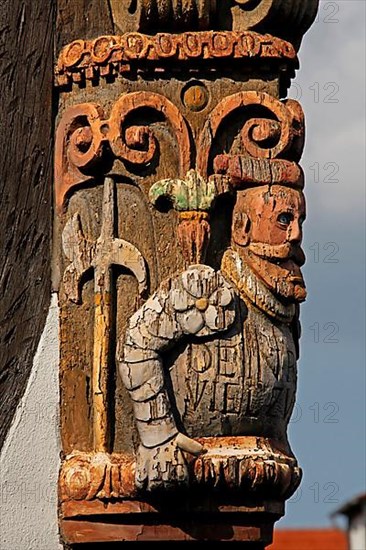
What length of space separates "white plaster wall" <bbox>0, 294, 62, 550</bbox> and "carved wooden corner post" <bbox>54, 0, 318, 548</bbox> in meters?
0.05

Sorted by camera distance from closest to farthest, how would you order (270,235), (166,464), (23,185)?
1. (166,464)
2. (270,235)
3. (23,185)

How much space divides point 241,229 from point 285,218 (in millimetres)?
118

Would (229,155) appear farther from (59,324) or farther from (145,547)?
(145,547)

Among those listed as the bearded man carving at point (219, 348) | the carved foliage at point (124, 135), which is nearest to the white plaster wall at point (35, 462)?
the bearded man carving at point (219, 348)

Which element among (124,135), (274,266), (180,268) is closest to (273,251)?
(274,266)

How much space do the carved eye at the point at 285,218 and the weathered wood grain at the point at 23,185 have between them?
2.08 feet

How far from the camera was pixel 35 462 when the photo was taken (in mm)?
4855

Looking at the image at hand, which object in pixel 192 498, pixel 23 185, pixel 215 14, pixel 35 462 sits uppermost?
pixel 215 14

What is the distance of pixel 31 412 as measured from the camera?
16.0 feet

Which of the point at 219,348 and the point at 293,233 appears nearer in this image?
the point at 219,348

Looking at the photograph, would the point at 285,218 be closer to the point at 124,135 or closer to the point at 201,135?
the point at 201,135

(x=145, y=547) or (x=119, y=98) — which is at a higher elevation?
(x=119, y=98)

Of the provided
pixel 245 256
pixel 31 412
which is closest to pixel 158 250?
pixel 245 256

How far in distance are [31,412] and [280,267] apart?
30.2 inches
